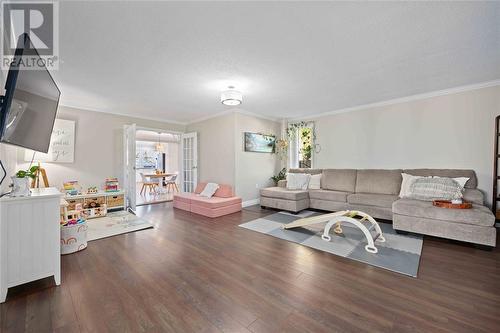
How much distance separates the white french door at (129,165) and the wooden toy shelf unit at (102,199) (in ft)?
0.54

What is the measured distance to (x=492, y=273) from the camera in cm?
202

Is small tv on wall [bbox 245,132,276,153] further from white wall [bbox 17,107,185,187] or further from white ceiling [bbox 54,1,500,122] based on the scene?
white wall [bbox 17,107,185,187]

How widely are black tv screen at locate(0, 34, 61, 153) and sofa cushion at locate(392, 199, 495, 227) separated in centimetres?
437

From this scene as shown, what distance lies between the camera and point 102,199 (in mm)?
4410

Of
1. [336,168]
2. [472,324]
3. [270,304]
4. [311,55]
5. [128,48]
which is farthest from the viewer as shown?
[336,168]

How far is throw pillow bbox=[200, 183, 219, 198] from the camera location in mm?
4941

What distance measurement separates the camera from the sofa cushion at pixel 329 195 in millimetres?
4285

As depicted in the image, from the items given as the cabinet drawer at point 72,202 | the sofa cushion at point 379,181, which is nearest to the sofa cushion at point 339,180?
the sofa cushion at point 379,181

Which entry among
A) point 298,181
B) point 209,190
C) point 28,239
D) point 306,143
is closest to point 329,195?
point 298,181

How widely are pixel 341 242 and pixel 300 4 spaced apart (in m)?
2.79

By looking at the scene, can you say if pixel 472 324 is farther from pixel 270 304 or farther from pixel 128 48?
pixel 128 48

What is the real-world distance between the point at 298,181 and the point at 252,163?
129 cm

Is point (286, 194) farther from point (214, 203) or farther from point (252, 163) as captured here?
point (214, 203)

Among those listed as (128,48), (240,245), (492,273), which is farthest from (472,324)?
(128,48)
